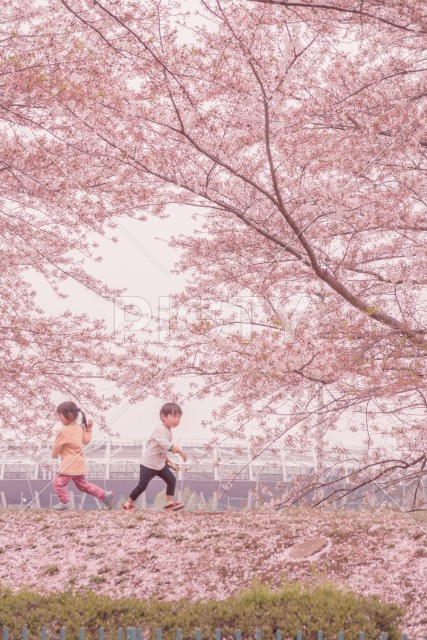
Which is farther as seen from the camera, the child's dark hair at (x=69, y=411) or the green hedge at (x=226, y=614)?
the child's dark hair at (x=69, y=411)

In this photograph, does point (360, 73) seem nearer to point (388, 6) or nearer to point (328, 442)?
point (388, 6)

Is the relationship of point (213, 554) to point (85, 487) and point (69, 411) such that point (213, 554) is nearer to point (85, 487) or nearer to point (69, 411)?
point (85, 487)

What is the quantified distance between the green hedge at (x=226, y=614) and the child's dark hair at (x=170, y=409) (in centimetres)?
261

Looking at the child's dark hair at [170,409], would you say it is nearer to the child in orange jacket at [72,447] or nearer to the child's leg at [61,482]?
the child in orange jacket at [72,447]

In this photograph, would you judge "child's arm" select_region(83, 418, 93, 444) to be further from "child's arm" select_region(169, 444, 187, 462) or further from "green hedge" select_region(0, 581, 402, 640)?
"green hedge" select_region(0, 581, 402, 640)

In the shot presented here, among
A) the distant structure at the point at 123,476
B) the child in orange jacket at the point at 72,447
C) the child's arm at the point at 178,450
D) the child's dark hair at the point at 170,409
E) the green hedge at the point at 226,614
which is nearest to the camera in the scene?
the green hedge at the point at 226,614

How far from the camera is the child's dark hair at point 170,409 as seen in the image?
26.1ft

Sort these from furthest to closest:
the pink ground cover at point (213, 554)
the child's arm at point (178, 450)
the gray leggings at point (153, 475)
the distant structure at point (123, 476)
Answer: the distant structure at point (123, 476), the gray leggings at point (153, 475), the child's arm at point (178, 450), the pink ground cover at point (213, 554)

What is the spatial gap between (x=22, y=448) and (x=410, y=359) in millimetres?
7082

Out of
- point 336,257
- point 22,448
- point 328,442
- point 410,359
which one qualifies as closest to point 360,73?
point 336,257

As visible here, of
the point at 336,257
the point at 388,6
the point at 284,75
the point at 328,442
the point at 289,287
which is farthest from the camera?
the point at 289,287

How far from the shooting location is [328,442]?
984 cm

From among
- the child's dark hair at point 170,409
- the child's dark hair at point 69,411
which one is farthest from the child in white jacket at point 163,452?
the child's dark hair at point 69,411

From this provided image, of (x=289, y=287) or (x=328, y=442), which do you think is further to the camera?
(x=289, y=287)
